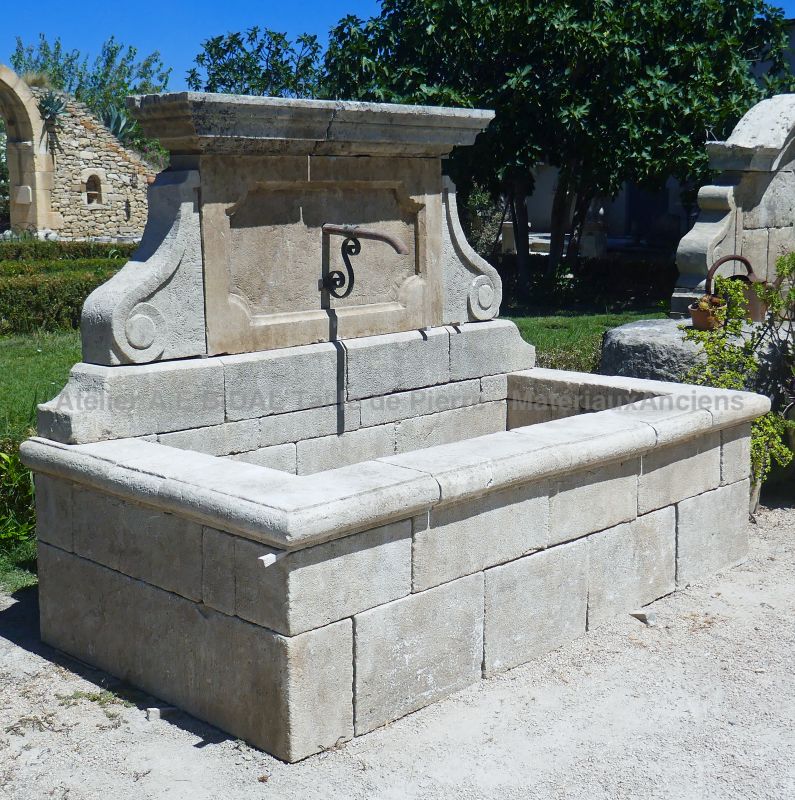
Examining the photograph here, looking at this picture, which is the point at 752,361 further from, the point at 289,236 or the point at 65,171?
the point at 65,171

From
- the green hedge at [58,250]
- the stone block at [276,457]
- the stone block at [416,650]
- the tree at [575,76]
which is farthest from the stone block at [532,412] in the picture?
the green hedge at [58,250]

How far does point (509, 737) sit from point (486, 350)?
107 inches

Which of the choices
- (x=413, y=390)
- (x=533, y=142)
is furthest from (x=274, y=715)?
(x=533, y=142)

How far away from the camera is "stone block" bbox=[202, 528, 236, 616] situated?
3586mm

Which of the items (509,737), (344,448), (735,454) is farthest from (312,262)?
(509,737)

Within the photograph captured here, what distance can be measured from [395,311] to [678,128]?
32.1 feet

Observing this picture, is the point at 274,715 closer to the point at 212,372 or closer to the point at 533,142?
the point at 212,372

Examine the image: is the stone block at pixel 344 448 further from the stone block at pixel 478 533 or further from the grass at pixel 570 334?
the grass at pixel 570 334

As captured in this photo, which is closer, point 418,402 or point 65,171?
point 418,402

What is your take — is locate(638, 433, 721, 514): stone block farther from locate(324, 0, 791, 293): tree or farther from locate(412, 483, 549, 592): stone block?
locate(324, 0, 791, 293): tree

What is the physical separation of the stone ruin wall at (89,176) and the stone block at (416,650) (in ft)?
69.9

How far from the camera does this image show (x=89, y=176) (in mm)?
24672

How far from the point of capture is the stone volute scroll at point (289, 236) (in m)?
4.52

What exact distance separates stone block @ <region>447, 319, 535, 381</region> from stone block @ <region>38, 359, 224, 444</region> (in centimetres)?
163
